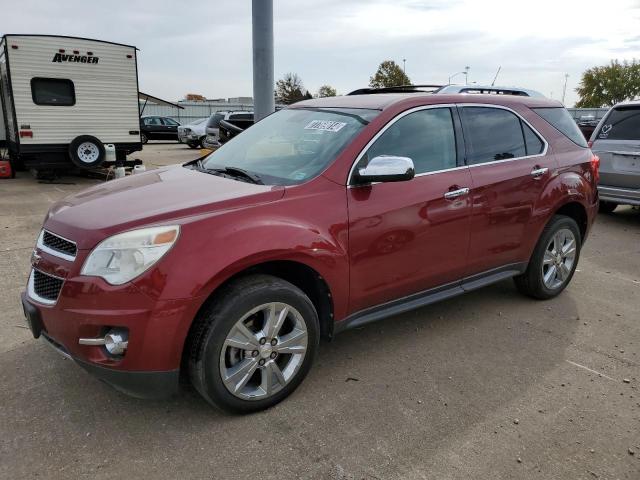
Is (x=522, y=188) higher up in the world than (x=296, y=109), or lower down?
lower down

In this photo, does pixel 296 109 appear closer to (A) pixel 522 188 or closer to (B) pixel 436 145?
(B) pixel 436 145

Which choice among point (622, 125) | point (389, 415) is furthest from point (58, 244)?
point (622, 125)

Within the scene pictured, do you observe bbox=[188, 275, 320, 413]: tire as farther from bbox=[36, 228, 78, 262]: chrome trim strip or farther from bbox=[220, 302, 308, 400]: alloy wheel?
bbox=[36, 228, 78, 262]: chrome trim strip

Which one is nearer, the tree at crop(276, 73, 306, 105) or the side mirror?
the side mirror

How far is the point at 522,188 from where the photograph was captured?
13.2 ft

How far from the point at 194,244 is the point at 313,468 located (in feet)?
4.02

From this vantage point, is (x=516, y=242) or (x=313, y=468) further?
(x=516, y=242)

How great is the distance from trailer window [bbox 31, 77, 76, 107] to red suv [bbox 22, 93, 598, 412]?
356 inches

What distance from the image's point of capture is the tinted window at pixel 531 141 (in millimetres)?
4199

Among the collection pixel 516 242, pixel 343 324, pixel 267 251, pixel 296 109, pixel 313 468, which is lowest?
pixel 313 468

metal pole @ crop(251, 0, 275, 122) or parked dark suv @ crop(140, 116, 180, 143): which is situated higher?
metal pole @ crop(251, 0, 275, 122)

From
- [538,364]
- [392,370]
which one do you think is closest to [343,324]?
[392,370]

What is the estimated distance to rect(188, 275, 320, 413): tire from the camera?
2.60m

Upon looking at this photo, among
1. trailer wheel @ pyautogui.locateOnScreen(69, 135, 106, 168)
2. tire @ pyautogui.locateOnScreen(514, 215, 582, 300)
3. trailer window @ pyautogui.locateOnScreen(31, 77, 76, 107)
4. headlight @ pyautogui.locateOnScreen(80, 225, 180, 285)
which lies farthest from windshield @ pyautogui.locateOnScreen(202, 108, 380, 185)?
trailer window @ pyautogui.locateOnScreen(31, 77, 76, 107)
